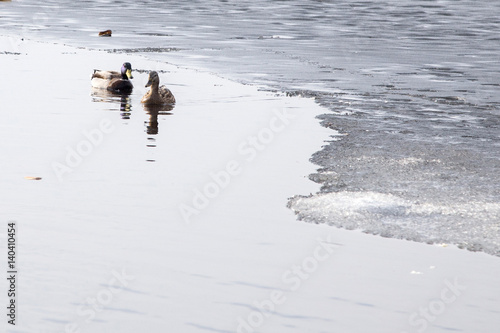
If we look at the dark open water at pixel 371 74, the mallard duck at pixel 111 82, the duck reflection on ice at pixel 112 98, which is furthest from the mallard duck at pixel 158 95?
the dark open water at pixel 371 74

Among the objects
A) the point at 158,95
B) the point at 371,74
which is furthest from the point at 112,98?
the point at 371,74

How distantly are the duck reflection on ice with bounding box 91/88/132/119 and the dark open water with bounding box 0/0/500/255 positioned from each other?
302 centimetres

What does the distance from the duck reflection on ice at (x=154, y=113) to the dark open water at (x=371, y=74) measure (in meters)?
2.85

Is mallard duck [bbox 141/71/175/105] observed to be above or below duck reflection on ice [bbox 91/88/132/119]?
above

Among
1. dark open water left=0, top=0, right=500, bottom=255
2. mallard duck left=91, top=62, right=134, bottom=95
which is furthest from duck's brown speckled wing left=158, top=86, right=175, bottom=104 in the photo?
dark open water left=0, top=0, right=500, bottom=255

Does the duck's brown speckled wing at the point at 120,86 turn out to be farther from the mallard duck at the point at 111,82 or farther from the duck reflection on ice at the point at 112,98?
the duck reflection on ice at the point at 112,98

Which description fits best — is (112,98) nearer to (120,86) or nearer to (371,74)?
(120,86)

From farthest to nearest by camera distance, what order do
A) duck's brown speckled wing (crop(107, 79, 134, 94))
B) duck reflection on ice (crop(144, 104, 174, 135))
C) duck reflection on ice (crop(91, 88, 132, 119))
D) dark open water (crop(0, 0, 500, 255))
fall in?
1. duck's brown speckled wing (crop(107, 79, 134, 94))
2. duck reflection on ice (crop(91, 88, 132, 119))
3. duck reflection on ice (crop(144, 104, 174, 135))
4. dark open water (crop(0, 0, 500, 255))

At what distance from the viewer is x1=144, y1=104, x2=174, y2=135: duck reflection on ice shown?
14891 millimetres

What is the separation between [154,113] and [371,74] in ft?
23.6

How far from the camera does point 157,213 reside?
966 cm

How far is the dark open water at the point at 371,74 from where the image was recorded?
32.8 feet

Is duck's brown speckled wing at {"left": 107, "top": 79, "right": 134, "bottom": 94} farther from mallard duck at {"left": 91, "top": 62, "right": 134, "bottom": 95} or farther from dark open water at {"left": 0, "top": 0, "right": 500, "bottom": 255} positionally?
dark open water at {"left": 0, "top": 0, "right": 500, "bottom": 255}

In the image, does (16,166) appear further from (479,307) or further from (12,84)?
(12,84)
